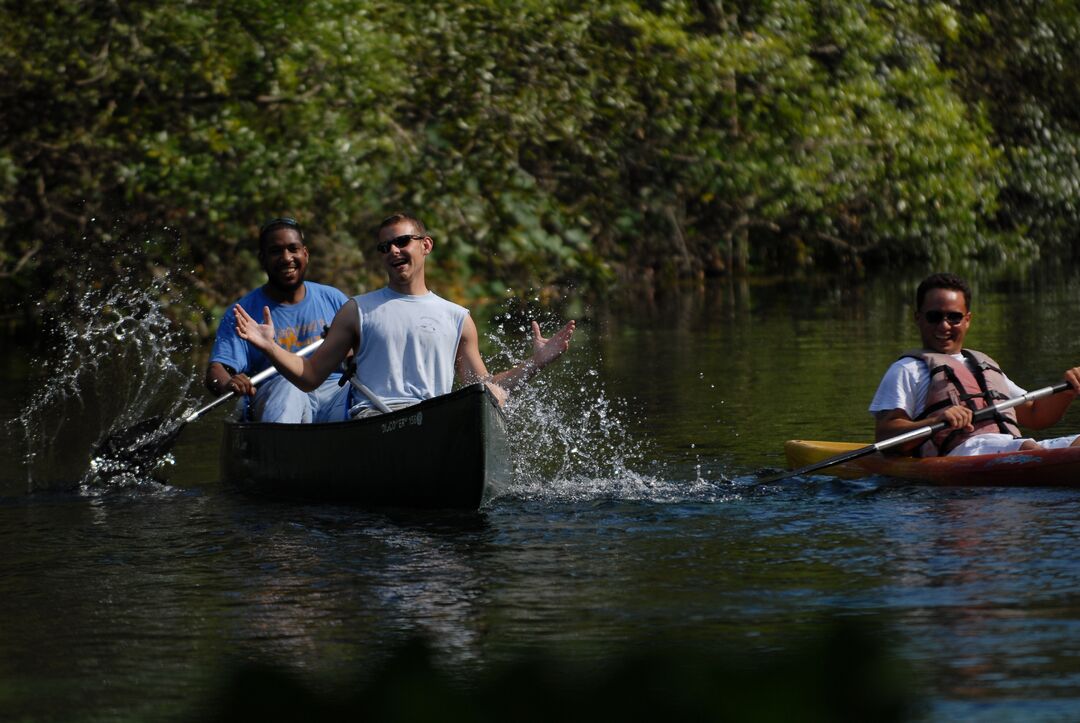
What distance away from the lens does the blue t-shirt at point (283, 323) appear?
8.04 metres

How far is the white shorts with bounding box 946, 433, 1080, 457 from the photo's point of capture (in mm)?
7066

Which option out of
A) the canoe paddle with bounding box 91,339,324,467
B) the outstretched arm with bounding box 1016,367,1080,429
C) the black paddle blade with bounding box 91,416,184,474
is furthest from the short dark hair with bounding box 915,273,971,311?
the black paddle blade with bounding box 91,416,184,474

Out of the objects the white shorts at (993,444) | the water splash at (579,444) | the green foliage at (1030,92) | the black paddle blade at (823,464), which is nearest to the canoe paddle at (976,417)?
the black paddle blade at (823,464)

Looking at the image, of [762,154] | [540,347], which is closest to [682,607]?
[540,347]

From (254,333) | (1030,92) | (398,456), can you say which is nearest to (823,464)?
(398,456)

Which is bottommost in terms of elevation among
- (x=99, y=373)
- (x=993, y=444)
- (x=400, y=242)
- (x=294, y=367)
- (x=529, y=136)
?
(x=993, y=444)

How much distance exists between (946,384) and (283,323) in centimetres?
324

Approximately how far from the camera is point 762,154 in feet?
74.4

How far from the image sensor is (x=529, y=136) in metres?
19.4

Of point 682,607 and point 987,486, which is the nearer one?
point 682,607

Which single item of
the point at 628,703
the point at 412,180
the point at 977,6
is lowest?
the point at 628,703

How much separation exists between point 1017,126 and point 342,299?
21187 millimetres

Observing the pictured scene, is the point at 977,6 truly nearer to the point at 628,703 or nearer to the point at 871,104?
the point at 871,104

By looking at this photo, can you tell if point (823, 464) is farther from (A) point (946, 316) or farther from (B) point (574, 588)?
(B) point (574, 588)
